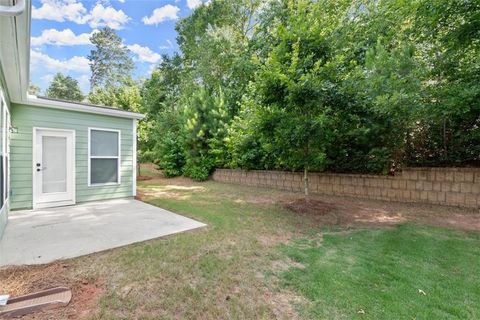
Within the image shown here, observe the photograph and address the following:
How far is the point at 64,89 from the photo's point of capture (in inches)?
1054

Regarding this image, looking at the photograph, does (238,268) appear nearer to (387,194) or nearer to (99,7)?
(387,194)

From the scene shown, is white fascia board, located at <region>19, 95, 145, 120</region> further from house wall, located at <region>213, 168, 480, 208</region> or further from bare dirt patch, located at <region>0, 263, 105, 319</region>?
house wall, located at <region>213, 168, 480, 208</region>

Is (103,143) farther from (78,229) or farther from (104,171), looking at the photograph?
(78,229)

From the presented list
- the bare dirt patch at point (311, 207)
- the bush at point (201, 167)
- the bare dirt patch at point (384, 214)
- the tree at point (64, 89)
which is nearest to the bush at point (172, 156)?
the bush at point (201, 167)

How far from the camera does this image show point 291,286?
7.70 ft

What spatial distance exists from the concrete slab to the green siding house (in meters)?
0.42

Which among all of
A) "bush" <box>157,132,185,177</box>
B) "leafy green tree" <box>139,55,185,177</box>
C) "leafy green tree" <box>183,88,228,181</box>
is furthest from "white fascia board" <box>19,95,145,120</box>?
"bush" <box>157,132,185,177</box>

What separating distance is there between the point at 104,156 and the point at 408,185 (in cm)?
752

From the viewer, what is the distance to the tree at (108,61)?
82.7 feet

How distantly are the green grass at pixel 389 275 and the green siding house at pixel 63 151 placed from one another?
16.4 ft

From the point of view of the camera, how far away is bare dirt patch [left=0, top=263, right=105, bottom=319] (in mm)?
1933

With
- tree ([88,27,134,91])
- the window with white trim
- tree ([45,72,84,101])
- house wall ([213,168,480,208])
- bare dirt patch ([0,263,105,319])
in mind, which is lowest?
bare dirt patch ([0,263,105,319])

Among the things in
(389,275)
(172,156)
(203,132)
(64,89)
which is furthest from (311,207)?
(64,89)

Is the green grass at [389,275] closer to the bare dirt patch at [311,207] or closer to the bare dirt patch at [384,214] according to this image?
A: the bare dirt patch at [384,214]
